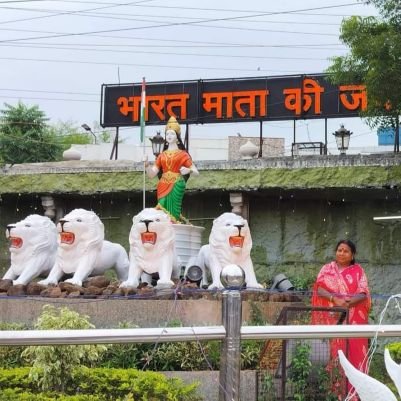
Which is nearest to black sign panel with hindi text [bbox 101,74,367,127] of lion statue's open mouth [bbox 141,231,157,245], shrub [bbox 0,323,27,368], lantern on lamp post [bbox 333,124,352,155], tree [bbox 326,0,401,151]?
lantern on lamp post [bbox 333,124,352,155]

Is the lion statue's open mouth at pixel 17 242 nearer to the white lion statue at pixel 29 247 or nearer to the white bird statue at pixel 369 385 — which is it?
the white lion statue at pixel 29 247

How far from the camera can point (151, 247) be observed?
10.5 metres

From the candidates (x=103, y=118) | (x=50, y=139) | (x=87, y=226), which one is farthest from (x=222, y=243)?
(x=50, y=139)

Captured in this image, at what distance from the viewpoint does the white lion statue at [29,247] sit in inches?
437

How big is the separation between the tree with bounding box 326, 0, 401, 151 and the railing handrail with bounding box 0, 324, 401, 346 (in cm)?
774

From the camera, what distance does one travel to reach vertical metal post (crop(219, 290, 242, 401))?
3.14m

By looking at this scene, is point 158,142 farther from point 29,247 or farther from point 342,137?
point 342,137

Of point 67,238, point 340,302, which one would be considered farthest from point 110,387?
point 67,238

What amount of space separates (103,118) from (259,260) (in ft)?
20.1

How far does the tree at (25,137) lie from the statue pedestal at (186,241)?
17.8 m

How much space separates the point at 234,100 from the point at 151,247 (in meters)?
8.28

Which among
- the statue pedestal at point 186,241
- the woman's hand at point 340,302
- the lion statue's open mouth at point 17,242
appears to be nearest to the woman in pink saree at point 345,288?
the woman's hand at point 340,302

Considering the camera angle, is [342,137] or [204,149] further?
[204,149]

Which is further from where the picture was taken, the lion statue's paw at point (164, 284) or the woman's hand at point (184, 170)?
the woman's hand at point (184, 170)
